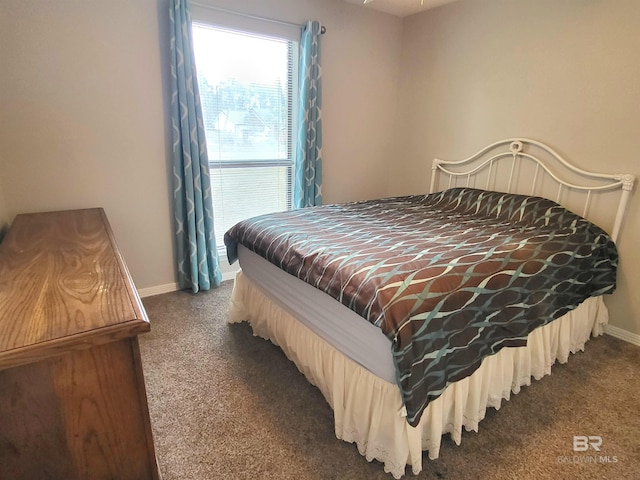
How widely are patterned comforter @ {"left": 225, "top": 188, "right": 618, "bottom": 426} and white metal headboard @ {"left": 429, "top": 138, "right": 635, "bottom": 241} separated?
237 millimetres

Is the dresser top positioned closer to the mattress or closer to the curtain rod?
the mattress

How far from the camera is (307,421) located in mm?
1638

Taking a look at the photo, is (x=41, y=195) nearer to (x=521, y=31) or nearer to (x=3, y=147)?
(x=3, y=147)

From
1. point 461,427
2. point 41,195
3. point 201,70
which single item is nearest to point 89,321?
point 461,427

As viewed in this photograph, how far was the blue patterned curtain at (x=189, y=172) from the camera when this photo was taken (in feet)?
8.00

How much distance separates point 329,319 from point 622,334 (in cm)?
220

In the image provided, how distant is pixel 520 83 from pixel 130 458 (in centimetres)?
325

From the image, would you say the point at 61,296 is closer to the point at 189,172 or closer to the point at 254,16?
the point at 189,172

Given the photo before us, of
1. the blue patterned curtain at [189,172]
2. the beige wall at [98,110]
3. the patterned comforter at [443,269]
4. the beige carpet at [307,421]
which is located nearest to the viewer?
the patterned comforter at [443,269]

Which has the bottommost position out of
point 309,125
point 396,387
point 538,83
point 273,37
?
point 396,387

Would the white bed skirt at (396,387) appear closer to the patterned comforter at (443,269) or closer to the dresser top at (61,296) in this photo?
the patterned comforter at (443,269)
